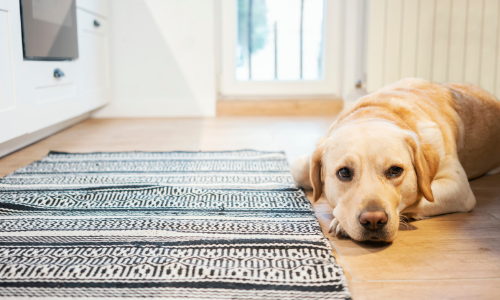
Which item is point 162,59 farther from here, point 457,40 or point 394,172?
point 394,172

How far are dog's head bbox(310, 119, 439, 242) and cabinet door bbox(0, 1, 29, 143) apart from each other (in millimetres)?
1562

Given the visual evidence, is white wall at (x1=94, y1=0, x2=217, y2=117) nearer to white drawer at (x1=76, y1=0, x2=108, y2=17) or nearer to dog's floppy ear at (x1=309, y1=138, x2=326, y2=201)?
white drawer at (x1=76, y1=0, x2=108, y2=17)

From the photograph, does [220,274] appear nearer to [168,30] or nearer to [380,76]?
[380,76]

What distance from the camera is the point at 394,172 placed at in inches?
47.1

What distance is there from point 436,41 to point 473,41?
0.73 feet

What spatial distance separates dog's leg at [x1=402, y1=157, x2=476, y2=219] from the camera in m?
1.35

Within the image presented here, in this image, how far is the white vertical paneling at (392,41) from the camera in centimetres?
304

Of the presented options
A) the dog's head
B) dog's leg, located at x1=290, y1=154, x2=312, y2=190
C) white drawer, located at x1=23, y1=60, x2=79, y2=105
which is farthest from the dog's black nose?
white drawer, located at x1=23, y1=60, x2=79, y2=105

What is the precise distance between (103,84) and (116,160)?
1.80 m

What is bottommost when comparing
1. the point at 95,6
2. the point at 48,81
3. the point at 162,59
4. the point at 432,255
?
the point at 432,255

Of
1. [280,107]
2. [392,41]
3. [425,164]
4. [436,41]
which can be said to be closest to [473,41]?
[436,41]

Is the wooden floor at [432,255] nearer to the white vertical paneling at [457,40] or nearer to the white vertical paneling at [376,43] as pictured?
A: the white vertical paneling at [376,43]

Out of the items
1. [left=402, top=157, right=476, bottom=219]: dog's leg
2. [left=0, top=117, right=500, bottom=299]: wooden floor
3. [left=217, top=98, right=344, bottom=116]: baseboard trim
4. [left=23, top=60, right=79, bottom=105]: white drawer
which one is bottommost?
[left=0, top=117, right=500, bottom=299]: wooden floor

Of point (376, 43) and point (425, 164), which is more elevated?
point (376, 43)
